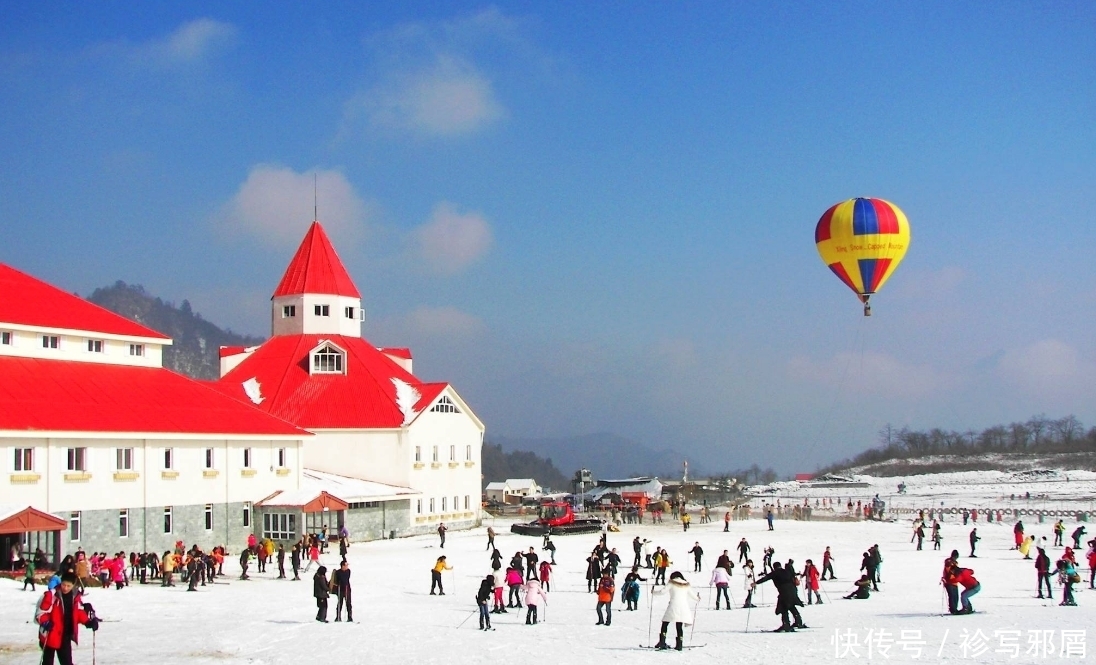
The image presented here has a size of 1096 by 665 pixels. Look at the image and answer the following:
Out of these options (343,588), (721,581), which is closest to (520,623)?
(343,588)

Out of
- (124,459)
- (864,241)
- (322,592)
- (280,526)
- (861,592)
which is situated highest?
(864,241)

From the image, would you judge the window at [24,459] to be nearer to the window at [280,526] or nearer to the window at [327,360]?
the window at [280,526]

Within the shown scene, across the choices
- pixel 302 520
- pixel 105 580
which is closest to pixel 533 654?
pixel 105 580

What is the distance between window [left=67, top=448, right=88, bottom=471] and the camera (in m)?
42.0

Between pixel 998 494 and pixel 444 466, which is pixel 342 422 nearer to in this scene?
pixel 444 466

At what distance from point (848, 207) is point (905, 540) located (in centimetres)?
1619

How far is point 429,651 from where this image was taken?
22.6 meters

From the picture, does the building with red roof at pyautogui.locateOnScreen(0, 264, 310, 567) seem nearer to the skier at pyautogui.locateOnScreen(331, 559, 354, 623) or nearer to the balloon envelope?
the skier at pyautogui.locateOnScreen(331, 559, 354, 623)

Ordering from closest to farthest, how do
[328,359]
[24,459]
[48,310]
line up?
[24,459] < [48,310] < [328,359]

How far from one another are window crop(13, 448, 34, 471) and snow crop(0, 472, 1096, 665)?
25.9 feet

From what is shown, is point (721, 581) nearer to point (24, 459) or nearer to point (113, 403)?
point (24, 459)

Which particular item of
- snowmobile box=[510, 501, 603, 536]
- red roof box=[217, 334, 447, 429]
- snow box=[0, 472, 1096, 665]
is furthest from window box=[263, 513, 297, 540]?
snowmobile box=[510, 501, 603, 536]

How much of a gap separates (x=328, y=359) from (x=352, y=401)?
149 inches

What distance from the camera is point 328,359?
66.6 meters
